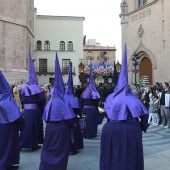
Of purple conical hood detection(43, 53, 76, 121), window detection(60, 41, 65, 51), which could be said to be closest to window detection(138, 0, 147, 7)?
window detection(60, 41, 65, 51)

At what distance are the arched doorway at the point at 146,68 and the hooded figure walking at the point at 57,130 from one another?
841 inches

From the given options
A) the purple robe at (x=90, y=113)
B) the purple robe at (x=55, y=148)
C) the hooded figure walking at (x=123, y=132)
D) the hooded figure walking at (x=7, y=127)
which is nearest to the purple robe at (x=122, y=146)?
the hooded figure walking at (x=123, y=132)

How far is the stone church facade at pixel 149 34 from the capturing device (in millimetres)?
23953

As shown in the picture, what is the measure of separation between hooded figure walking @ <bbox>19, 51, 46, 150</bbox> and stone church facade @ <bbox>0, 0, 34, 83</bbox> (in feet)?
58.0

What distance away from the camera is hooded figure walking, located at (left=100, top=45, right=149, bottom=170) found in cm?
500

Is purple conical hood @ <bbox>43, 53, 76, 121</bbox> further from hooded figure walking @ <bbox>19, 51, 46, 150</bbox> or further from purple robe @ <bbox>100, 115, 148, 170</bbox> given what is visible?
hooded figure walking @ <bbox>19, 51, 46, 150</bbox>

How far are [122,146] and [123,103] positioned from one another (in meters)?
0.75

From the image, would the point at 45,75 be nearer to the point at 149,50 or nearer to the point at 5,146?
the point at 149,50

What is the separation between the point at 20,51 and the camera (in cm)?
2678

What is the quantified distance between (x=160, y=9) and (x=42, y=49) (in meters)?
22.1

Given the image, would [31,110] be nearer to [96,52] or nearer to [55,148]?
[55,148]

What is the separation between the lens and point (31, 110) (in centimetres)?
807

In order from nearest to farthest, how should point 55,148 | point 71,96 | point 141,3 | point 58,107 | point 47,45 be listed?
1. point 55,148
2. point 58,107
3. point 71,96
4. point 141,3
5. point 47,45

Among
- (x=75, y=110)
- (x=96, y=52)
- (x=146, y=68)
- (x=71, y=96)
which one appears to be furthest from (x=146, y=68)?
(x=96, y=52)
